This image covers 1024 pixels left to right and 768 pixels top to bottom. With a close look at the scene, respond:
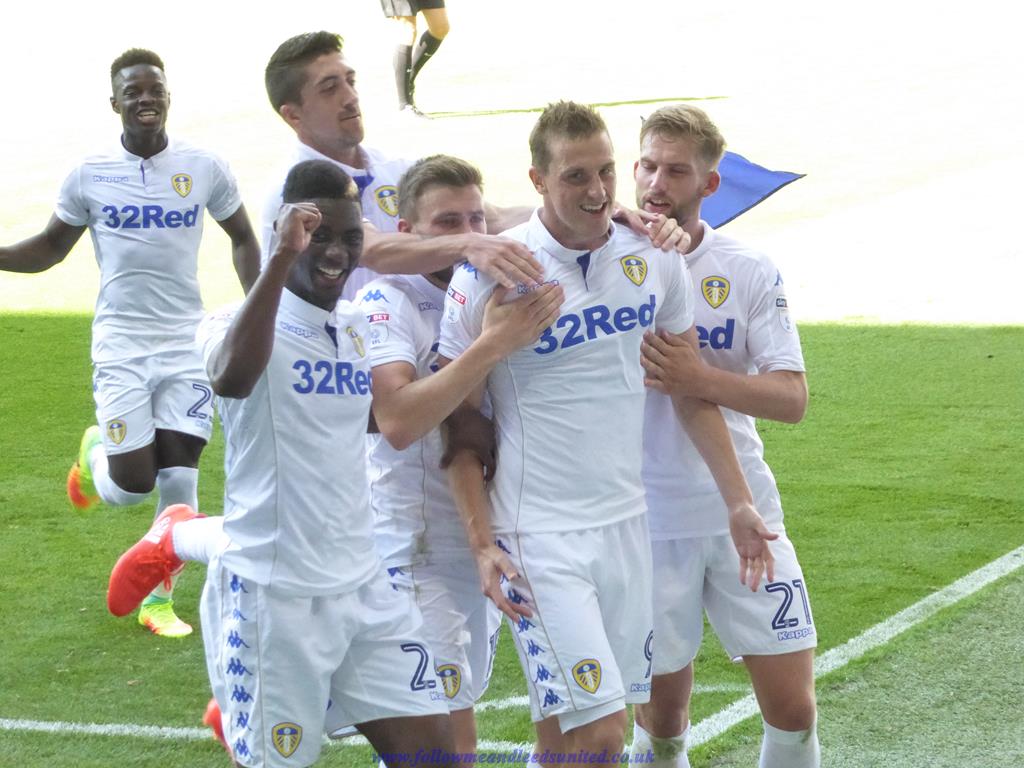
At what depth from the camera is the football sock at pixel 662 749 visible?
4.78m

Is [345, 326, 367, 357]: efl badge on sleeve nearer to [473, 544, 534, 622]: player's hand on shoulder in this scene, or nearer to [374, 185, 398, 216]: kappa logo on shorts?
[473, 544, 534, 622]: player's hand on shoulder

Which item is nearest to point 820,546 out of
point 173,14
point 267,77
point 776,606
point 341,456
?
point 776,606

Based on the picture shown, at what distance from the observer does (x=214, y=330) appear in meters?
3.90

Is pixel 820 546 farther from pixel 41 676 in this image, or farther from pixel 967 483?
pixel 41 676

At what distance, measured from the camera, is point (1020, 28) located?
77.5ft

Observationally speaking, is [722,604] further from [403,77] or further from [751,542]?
[403,77]

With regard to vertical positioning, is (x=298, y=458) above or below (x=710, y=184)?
below

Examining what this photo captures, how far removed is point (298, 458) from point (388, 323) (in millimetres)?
614

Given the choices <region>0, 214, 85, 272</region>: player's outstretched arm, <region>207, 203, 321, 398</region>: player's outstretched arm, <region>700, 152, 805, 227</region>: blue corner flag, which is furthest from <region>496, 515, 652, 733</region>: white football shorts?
<region>0, 214, 85, 272</region>: player's outstretched arm

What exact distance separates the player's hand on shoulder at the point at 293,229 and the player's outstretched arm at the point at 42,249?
323 cm

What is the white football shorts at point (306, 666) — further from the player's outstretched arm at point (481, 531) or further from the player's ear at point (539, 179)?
the player's ear at point (539, 179)

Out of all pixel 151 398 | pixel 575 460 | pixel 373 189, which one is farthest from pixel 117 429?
pixel 575 460

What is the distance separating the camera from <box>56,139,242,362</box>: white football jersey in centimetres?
693

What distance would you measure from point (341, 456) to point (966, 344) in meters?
8.59
